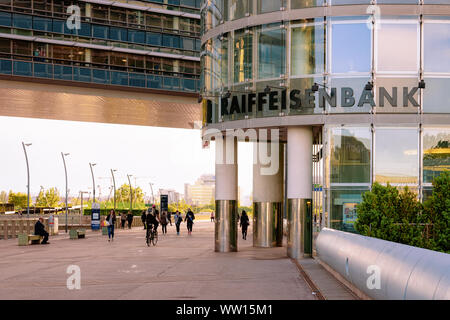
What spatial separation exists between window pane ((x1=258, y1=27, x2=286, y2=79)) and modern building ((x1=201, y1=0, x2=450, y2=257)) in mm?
36

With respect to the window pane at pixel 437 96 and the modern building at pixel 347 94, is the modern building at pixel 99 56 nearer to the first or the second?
the modern building at pixel 347 94

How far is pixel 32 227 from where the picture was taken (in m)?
46.1

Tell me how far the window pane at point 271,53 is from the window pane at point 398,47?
3535 mm

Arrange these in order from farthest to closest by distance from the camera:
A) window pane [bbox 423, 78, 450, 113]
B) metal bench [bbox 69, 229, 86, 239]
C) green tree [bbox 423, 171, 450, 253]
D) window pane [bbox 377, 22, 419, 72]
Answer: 1. metal bench [bbox 69, 229, 86, 239]
2. window pane [bbox 377, 22, 419, 72]
3. window pane [bbox 423, 78, 450, 113]
4. green tree [bbox 423, 171, 450, 253]

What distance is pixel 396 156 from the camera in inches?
956

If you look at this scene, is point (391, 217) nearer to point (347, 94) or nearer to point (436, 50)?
point (347, 94)

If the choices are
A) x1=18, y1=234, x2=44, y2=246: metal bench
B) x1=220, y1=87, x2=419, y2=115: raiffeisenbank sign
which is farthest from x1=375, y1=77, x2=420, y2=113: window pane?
x1=18, y1=234, x2=44, y2=246: metal bench

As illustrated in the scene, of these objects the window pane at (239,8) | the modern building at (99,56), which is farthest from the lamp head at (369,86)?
the modern building at (99,56)

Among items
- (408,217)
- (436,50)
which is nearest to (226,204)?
(408,217)

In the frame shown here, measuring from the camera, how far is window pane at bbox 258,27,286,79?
2603 centimetres

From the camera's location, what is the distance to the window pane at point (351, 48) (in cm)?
2453

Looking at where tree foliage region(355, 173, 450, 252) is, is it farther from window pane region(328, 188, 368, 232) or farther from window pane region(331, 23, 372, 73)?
window pane region(331, 23, 372, 73)
